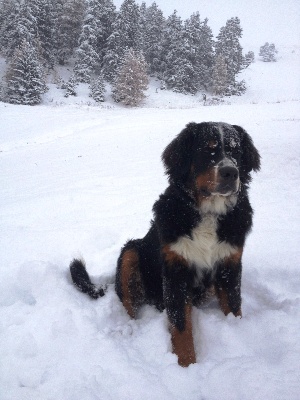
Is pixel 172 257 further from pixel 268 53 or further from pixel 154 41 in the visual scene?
pixel 268 53

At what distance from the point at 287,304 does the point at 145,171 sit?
207 inches

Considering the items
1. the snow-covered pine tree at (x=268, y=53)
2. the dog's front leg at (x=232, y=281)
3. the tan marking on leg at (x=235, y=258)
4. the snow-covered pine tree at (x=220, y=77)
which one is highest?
the snow-covered pine tree at (x=268, y=53)

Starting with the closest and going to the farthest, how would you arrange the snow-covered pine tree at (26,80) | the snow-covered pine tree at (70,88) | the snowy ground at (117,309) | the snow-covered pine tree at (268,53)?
the snowy ground at (117,309) → the snow-covered pine tree at (26,80) → the snow-covered pine tree at (70,88) → the snow-covered pine tree at (268,53)

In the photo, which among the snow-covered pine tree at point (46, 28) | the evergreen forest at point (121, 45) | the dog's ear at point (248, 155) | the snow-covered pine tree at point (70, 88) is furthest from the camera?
the snow-covered pine tree at point (46, 28)

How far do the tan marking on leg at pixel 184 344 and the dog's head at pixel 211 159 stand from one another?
3.66ft

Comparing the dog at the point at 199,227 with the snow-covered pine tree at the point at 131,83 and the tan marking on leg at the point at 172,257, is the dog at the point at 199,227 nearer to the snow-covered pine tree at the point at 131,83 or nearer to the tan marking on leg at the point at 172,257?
the tan marking on leg at the point at 172,257

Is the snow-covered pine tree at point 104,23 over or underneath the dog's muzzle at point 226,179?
over

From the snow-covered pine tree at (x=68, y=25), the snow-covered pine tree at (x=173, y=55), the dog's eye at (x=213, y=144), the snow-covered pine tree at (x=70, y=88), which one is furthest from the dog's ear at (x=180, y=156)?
the snow-covered pine tree at (x=68, y=25)

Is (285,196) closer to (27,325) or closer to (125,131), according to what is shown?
(27,325)

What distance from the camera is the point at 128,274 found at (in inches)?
116

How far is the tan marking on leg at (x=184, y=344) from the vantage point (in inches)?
88.4

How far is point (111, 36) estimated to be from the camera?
31391 mm

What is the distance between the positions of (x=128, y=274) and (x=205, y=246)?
90cm

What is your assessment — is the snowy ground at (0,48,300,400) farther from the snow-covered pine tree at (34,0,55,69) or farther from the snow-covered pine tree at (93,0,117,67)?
the snow-covered pine tree at (34,0,55,69)
